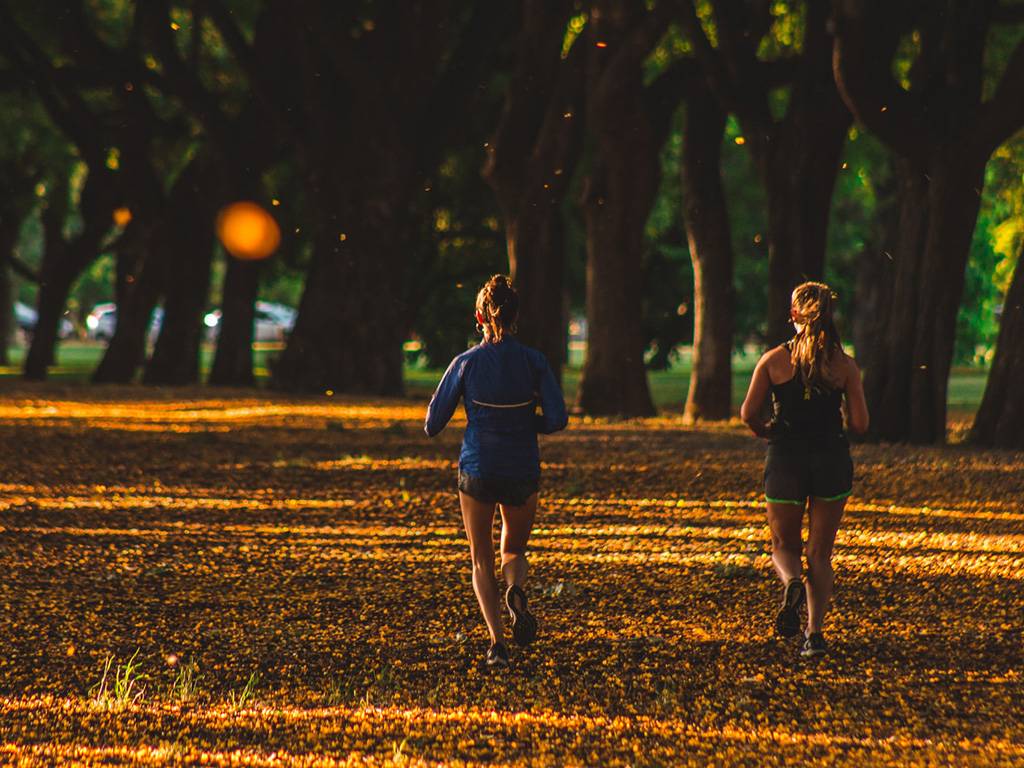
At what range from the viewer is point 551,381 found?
6.82m

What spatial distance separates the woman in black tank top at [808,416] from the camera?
22.3 feet

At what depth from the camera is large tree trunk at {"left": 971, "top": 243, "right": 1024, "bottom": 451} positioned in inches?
661

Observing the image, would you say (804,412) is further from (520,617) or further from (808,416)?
(520,617)

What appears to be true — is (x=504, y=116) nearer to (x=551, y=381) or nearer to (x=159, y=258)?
(x=159, y=258)

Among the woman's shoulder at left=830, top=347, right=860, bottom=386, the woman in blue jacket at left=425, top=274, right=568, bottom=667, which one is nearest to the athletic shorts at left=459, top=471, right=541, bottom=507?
the woman in blue jacket at left=425, top=274, right=568, bottom=667

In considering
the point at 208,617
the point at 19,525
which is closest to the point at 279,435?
the point at 19,525

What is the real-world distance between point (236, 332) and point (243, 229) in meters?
2.44

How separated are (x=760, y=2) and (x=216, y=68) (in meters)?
15.2

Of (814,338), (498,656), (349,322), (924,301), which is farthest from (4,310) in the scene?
(814,338)

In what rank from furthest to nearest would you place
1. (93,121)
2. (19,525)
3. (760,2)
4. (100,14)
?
1. (100,14)
2. (93,121)
3. (760,2)
4. (19,525)

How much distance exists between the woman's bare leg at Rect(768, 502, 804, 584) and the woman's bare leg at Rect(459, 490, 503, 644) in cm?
118

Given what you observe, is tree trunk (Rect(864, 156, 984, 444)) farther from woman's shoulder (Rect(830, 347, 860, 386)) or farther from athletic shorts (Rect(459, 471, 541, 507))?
athletic shorts (Rect(459, 471, 541, 507))

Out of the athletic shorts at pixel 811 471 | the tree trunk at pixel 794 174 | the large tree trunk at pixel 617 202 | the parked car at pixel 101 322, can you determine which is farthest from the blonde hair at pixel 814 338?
the parked car at pixel 101 322

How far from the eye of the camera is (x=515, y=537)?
698 cm
